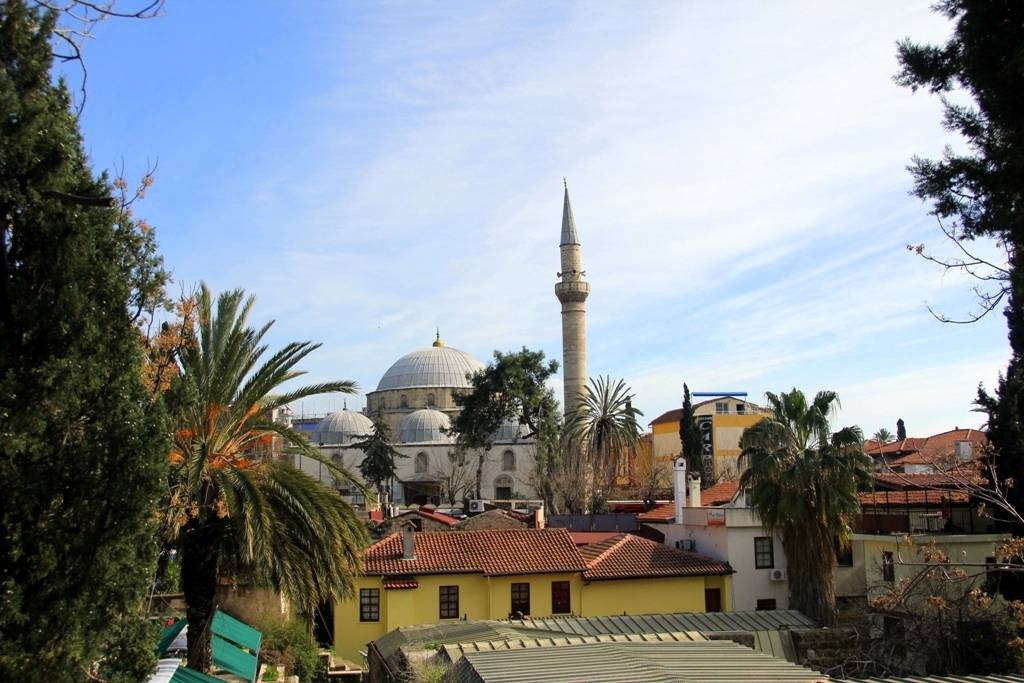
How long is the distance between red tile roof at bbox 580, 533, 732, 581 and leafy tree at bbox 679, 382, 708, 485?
18.4 meters

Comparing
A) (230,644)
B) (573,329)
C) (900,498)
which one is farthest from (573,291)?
(230,644)

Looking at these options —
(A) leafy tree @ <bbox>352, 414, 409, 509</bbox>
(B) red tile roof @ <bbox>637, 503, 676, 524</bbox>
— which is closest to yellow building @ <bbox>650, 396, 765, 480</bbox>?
(A) leafy tree @ <bbox>352, 414, 409, 509</bbox>

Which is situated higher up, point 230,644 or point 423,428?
point 423,428

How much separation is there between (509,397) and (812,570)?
95.7ft

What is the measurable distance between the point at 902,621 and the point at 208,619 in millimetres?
10216

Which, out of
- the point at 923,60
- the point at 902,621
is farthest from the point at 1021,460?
the point at 923,60

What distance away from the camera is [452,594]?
2230cm

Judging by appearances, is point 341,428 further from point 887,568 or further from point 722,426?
point 887,568

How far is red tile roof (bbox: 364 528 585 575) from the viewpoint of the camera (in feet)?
72.6

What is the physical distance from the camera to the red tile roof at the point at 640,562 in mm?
22600

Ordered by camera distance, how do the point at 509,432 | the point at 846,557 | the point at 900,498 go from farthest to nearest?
the point at 509,432, the point at 900,498, the point at 846,557

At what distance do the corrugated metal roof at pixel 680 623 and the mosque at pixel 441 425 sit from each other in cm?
2773

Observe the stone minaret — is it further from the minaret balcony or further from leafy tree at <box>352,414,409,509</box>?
leafy tree at <box>352,414,409,509</box>

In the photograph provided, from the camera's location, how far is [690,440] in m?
44.0
